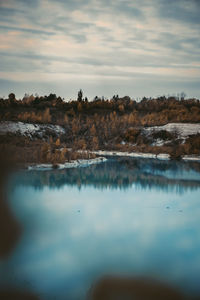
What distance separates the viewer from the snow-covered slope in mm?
41550

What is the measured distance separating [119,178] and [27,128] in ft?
86.7

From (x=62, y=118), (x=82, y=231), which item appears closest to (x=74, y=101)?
(x=62, y=118)

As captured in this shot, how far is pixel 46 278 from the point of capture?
6523 mm

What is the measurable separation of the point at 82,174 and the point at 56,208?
10.0 m

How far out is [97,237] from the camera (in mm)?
9430

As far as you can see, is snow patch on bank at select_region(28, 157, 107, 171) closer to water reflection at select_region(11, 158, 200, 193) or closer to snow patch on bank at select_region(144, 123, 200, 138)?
water reflection at select_region(11, 158, 200, 193)

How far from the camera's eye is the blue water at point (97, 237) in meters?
6.07

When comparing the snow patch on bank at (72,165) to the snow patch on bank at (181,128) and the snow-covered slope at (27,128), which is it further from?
the snow patch on bank at (181,128)

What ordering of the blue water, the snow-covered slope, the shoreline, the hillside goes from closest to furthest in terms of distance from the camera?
1. the blue water
2. the shoreline
3. the hillside
4. the snow-covered slope

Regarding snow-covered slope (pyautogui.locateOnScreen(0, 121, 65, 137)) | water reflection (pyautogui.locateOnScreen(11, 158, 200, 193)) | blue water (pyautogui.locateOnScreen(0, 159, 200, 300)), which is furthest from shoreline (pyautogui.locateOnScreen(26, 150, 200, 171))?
snow-covered slope (pyautogui.locateOnScreen(0, 121, 65, 137))

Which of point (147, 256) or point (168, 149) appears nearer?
point (147, 256)

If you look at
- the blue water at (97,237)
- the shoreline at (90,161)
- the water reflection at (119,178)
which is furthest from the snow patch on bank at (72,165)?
the blue water at (97,237)

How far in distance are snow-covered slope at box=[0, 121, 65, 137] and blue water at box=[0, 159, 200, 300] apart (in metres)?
24.9

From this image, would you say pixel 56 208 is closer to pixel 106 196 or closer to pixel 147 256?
pixel 106 196
